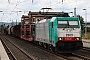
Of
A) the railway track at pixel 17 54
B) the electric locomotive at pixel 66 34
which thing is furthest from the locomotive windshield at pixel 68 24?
the railway track at pixel 17 54

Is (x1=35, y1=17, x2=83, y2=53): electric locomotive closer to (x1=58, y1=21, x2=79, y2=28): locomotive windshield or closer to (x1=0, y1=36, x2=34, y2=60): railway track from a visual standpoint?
(x1=58, y1=21, x2=79, y2=28): locomotive windshield

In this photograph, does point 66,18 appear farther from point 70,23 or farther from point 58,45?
point 58,45

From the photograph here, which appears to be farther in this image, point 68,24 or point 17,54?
point 17,54

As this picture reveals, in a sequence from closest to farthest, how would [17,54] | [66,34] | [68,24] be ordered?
[66,34] → [68,24] → [17,54]

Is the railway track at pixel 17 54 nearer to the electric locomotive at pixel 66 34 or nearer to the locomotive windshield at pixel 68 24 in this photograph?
the electric locomotive at pixel 66 34

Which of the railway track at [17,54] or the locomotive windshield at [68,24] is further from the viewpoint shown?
the locomotive windshield at [68,24]

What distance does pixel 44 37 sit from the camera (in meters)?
25.0

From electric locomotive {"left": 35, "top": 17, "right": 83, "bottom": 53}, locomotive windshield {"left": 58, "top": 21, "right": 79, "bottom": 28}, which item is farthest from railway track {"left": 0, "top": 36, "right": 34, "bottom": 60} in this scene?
locomotive windshield {"left": 58, "top": 21, "right": 79, "bottom": 28}

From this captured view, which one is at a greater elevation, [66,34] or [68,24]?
[68,24]

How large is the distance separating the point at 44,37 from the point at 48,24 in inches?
107

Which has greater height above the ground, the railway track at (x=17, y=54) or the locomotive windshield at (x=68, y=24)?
the locomotive windshield at (x=68, y=24)

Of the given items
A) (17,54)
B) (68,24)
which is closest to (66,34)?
(68,24)

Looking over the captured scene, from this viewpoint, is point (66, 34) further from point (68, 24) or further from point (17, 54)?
point (17, 54)

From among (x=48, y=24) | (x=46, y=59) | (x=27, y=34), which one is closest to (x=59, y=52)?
(x=46, y=59)
